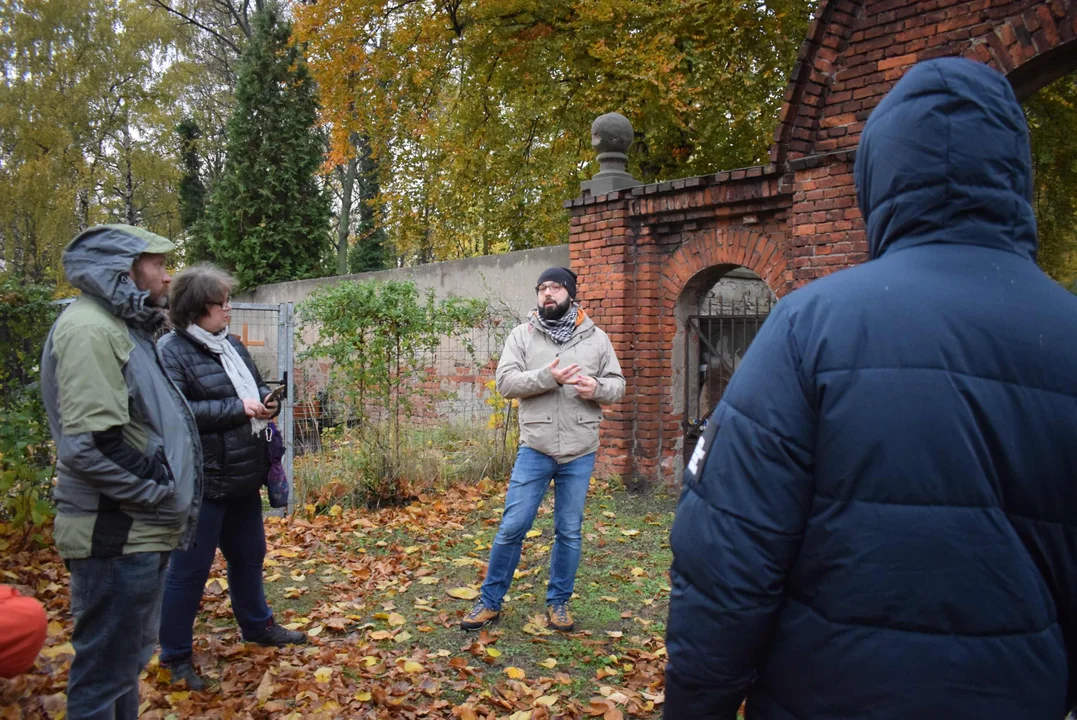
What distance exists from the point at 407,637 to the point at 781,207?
190 inches

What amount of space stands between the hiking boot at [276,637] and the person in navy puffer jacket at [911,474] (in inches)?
125

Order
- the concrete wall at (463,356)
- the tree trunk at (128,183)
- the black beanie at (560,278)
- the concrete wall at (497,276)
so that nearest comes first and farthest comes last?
the black beanie at (560,278)
the concrete wall at (463,356)
the concrete wall at (497,276)
the tree trunk at (128,183)

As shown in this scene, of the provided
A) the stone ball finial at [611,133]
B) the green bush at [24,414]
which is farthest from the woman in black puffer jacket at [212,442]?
the stone ball finial at [611,133]

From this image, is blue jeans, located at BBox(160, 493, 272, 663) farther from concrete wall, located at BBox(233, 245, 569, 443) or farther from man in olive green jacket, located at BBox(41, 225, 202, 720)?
concrete wall, located at BBox(233, 245, 569, 443)

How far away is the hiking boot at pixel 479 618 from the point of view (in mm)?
4234

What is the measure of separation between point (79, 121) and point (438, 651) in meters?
26.6

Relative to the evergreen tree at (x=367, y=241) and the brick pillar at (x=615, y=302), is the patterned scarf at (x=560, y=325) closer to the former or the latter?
the brick pillar at (x=615, y=302)

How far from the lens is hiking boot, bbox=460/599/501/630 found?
423cm

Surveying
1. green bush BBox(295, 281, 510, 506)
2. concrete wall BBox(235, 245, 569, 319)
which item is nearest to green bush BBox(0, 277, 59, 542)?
green bush BBox(295, 281, 510, 506)

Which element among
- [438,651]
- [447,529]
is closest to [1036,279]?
[438,651]

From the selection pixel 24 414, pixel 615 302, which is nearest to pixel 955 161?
pixel 24 414

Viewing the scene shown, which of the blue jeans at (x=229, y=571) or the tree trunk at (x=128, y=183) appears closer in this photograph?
the blue jeans at (x=229, y=571)

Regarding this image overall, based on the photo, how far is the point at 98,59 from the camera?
81.9ft

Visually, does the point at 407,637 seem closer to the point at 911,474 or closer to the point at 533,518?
the point at 533,518
